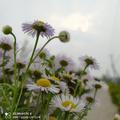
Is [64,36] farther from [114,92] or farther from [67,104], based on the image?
[114,92]

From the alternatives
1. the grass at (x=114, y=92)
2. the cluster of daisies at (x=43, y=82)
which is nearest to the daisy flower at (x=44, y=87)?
the cluster of daisies at (x=43, y=82)

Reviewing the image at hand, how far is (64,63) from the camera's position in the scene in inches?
38.1

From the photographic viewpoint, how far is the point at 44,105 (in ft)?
2.42

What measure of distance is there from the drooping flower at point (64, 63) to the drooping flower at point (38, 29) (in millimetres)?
226

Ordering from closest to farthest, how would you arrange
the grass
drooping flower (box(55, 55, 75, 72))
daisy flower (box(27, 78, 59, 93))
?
1. daisy flower (box(27, 78, 59, 93))
2. drooping flower (box(55, 55, 75, 72))
3. the grass

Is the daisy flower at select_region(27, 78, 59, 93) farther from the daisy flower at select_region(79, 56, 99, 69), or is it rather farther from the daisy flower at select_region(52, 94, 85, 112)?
the daisy flower at select_region(79, 56, 99, 69)

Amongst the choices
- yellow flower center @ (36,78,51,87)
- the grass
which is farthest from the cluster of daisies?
the grass

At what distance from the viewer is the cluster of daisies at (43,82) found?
700mm

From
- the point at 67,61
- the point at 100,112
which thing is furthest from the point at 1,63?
the point at 100,112

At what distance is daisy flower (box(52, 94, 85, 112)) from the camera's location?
2.30 ft

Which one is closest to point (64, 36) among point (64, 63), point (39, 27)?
point (39, 27)

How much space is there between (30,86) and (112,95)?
616cm

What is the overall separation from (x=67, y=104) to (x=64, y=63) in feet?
0.85

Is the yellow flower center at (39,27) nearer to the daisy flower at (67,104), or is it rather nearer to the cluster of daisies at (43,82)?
the cluster of daisies at (43,82)
